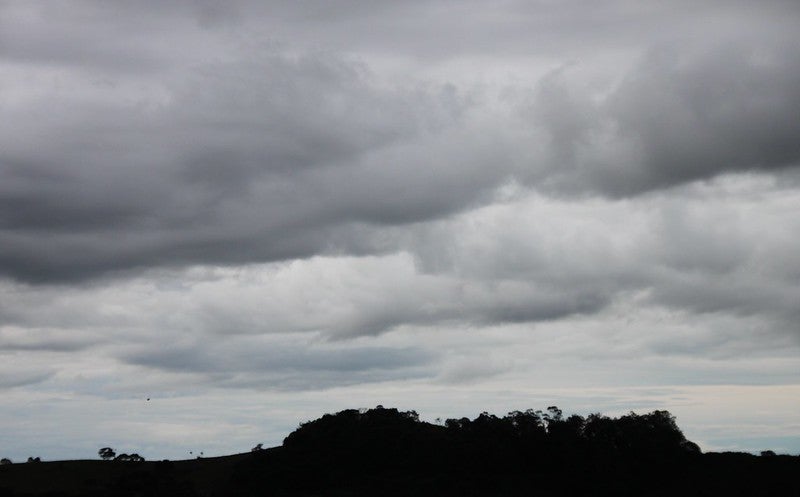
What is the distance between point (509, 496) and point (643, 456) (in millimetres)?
29301

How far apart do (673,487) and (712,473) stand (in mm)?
9951

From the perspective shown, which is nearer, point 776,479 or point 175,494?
point 776,479

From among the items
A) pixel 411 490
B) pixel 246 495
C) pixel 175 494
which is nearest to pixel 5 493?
pixel 175 494

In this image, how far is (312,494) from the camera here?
654ft

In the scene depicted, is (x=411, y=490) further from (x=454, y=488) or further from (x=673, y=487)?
(x=673, y=487)

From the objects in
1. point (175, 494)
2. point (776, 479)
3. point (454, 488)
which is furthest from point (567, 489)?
point (175, 494)

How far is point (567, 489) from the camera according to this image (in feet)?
634

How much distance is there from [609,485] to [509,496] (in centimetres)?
1870

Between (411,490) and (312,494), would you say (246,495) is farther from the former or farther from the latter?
(411,490)

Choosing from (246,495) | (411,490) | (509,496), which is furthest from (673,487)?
(246,495)

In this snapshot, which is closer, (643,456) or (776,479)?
(776,479)

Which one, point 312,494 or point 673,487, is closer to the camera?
point 673,487

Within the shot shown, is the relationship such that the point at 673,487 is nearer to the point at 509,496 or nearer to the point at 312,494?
the point at 509,496

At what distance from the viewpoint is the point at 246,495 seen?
650ft
